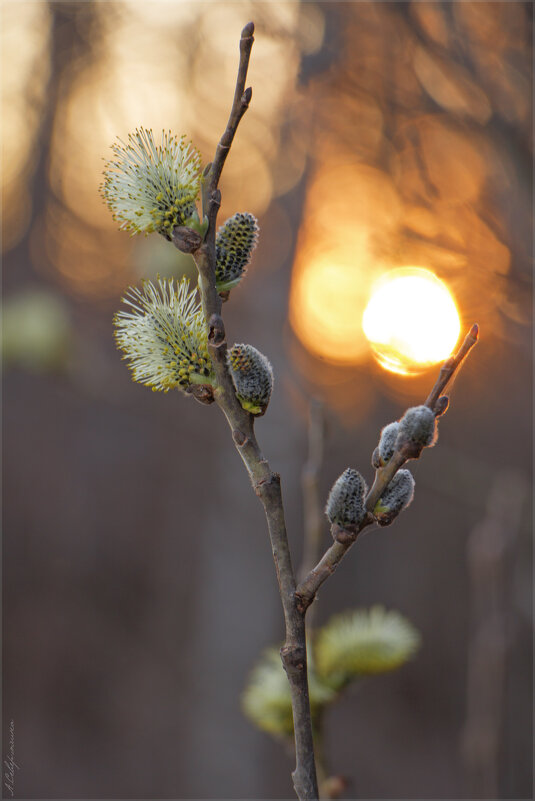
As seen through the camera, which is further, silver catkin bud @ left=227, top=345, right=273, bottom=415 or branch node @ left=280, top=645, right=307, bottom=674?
silver catkin bud @ left=227, top=345, right=273, bottom=415

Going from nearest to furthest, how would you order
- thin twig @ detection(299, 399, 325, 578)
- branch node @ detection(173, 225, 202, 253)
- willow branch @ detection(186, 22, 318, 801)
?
willow branch @ detection(186, 22, 318, 801) → branch node @ detection(173, 225, 202, 253) → thin twig @ detection(299, 399, 325, 578)

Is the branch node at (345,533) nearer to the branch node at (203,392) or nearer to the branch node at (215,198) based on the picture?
the branch node at (203,392)

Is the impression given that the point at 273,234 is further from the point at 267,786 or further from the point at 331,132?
the point at 267,786

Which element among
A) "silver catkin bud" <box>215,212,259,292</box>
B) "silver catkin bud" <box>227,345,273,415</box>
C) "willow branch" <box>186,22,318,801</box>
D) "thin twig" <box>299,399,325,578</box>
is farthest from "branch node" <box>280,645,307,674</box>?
"thin twig" <box>299,399,325,578</box>

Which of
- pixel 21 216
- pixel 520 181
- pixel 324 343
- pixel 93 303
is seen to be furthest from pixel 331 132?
pixel 21 216

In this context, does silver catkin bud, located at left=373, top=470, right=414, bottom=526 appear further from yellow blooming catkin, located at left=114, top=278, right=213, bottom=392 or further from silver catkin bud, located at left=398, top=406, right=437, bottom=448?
yellow blooming catkin, located at left=114, top=278, right=213, bottom=392

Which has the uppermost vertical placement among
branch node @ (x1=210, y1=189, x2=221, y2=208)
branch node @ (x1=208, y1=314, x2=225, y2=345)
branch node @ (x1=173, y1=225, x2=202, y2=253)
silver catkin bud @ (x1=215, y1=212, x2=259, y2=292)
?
silver catkin bud @ (x1=215, y1=212, x2=259, y2=292)

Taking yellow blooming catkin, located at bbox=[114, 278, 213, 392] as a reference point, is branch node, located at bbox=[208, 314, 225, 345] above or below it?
below
